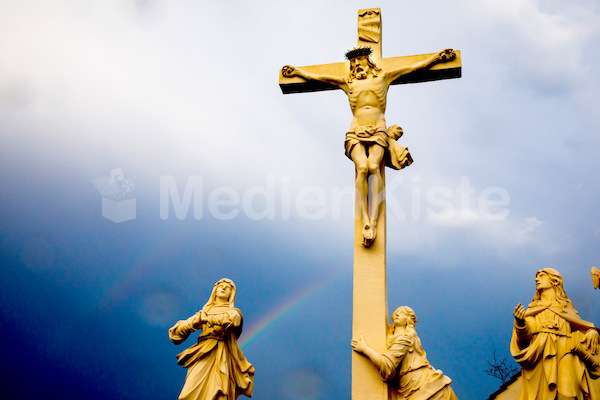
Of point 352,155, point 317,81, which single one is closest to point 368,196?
point 352,155

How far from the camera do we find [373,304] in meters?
6.77

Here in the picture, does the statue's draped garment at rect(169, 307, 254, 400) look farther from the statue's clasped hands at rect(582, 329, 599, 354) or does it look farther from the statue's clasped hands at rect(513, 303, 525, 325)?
the statue's clasped hands at rect(582, 329, 599, 354)

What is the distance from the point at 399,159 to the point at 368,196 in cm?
62

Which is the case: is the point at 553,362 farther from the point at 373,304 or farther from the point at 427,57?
the point at 427,57

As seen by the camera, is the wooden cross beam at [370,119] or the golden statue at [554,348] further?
the wooden cross beam at [370,119]

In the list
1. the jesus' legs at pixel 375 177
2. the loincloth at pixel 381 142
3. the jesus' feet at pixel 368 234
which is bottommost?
the jesus' feet at pixel 368 234

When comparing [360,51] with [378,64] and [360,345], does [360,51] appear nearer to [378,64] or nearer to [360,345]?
[378,64]

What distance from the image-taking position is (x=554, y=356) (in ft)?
21.2

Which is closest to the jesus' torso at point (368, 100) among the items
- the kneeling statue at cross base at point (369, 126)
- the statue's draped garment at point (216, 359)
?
the kneeling statue at cross base at point (369, 126)

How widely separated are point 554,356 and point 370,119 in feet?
11.5

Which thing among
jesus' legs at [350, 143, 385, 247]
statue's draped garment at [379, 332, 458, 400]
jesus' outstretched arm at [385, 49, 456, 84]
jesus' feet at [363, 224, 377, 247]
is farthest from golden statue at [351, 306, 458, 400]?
jesus' outstretched arm at [385, 49, 456, 84]

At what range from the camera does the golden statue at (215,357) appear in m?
6.32

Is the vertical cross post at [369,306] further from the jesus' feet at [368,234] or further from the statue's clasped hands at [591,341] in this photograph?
the statue's clasped hands at [591,341]

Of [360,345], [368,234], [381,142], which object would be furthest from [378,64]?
[360,345]
